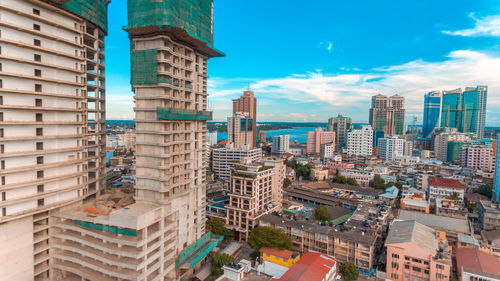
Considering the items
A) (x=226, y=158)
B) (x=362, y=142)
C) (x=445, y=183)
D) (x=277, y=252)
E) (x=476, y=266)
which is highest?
(x=362, y=142)

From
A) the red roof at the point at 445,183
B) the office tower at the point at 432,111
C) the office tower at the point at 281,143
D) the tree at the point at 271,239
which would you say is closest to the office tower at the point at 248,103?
the office tower at the point at 281,143

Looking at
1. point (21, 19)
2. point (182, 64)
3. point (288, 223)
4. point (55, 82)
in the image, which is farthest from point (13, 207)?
point (288, 223)

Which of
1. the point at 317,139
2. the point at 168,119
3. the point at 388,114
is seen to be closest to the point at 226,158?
the point at 168,119

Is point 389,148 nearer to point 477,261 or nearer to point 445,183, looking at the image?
point 445,183

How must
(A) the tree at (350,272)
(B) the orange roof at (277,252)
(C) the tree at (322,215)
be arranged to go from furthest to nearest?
(C) the tree at (322,215), (B) the orange roof at (277,252), (A) the tree at (350,272)

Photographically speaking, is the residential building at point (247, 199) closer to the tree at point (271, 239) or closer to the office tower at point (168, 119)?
the tree at point (271, 239)

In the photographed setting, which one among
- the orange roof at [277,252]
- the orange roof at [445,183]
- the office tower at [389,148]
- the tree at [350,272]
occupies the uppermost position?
the office tower at [389,148]
